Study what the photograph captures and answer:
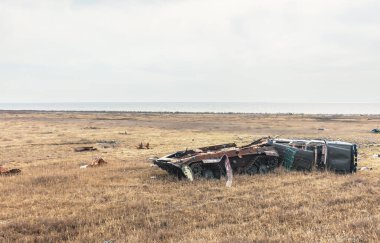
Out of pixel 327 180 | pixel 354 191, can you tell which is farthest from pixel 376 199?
pixel 327 180

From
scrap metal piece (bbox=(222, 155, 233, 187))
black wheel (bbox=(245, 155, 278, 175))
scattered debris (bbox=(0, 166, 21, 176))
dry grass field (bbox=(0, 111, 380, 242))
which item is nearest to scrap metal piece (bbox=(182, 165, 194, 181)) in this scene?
dry grass field (bbox=(0, 111, 380, 242))

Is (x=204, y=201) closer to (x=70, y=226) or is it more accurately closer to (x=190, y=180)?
(x=190, y=180)

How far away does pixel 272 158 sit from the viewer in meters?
15.6

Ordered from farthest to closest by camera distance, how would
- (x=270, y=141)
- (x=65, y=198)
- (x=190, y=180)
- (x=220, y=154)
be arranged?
(x=270, y=141) < (x=220, y=154) < (x=190, y=180) < (x=65, y=198)

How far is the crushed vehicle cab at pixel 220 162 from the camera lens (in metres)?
13.9

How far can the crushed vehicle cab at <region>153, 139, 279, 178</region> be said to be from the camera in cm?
1394

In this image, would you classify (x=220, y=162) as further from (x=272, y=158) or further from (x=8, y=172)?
(x=8, y=172)

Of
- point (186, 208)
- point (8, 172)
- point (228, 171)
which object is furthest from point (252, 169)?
point (8, 172)

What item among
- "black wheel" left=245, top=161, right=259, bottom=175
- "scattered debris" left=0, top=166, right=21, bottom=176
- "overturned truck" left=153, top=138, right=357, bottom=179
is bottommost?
"scattered debris" left=0, top=166, right=21, bottom=176

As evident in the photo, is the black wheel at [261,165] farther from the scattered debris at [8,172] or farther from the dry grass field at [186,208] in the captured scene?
the scattered debris at [8,172]

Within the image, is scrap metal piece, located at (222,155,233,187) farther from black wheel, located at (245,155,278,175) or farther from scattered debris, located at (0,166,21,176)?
scattered debris, located at (0,166,21,176)

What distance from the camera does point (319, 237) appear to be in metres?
7.44

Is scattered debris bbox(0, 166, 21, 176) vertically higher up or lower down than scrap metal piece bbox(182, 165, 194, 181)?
lower down

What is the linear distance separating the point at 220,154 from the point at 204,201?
3.83 m
